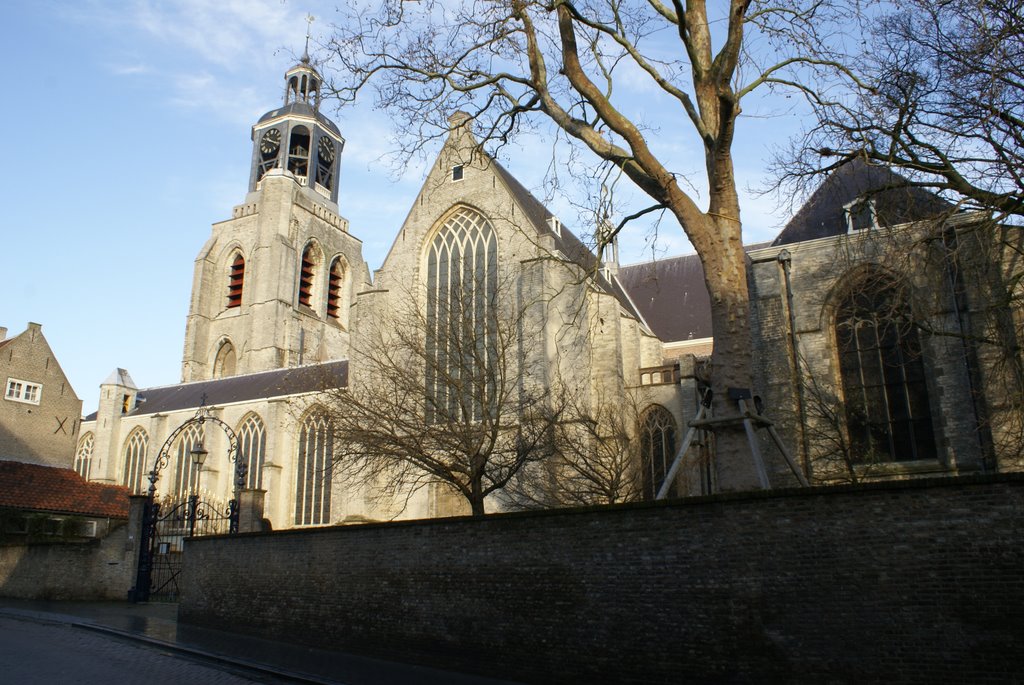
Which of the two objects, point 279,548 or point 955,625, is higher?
point 279,548

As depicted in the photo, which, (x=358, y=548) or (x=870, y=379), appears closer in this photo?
(x=358, y=548)

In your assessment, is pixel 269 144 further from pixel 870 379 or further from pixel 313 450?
pixel 870 379

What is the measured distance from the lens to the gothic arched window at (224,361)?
45531mm

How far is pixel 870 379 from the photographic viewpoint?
18.7 m

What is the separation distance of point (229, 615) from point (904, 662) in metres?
10.9

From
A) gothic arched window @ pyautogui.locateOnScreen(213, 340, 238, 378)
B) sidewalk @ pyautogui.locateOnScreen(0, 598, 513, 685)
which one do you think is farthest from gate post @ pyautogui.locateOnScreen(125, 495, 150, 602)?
gothic arched window @ pyautogui.locateOnScreen(213, 340, 238, 378)

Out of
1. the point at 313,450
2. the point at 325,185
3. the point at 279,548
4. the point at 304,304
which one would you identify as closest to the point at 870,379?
the point at 279,548

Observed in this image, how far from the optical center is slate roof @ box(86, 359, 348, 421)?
115 feet

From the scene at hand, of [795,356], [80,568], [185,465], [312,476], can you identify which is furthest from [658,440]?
[185,465]

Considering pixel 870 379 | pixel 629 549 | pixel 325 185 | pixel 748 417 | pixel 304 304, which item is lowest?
pixel 629 549

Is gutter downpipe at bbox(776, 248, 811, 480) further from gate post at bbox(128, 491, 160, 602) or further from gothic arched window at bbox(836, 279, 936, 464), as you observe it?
gate post at bbox(128, 491, 160, 602)

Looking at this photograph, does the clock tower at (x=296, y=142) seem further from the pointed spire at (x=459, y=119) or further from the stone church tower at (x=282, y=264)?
the pointed spire at (x=459, y=119)

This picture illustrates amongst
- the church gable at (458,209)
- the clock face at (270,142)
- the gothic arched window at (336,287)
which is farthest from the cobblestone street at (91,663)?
the clock face at (270,142)

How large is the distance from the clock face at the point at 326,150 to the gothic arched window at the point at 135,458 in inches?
845
